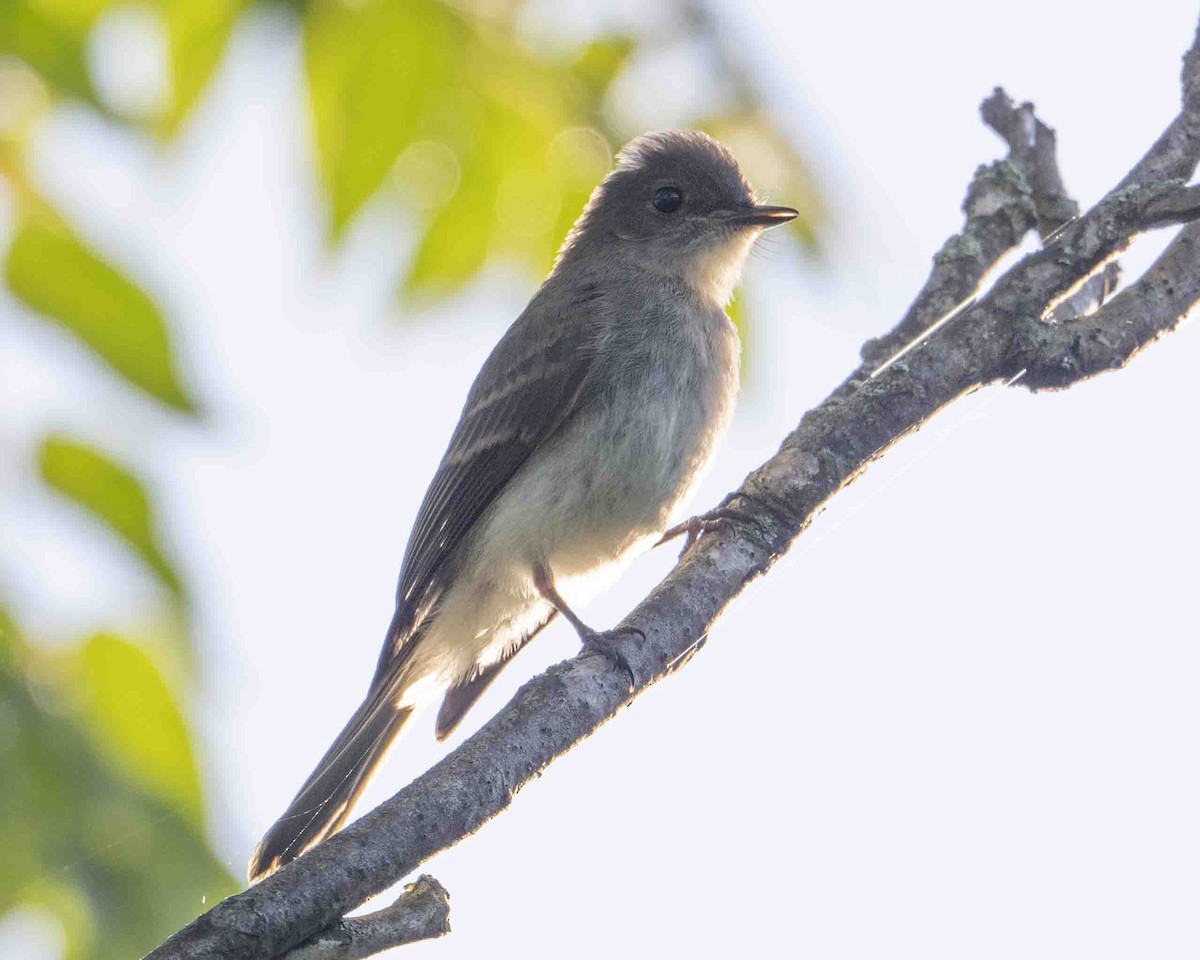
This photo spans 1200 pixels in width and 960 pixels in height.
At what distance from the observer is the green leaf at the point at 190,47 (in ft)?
9.61

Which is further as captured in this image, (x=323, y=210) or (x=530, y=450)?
(x=530, y=450)

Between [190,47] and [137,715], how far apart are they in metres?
1.36

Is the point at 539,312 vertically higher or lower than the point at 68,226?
higher

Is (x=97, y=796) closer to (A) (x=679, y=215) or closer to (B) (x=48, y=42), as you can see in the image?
(B) (x=48, y=42)

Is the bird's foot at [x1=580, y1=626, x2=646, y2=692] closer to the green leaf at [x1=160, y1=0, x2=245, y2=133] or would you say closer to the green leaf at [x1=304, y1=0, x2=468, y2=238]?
the green leaf at [x1=304, y1=0, x2=468, y2=238]

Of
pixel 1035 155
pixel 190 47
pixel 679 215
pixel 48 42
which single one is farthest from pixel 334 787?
pixel 1035 155

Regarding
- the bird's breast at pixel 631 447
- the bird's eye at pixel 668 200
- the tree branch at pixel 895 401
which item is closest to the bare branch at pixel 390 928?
the tree branch at pixel 895 401

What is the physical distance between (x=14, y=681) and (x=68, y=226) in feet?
2.84

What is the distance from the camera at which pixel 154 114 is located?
2969mm

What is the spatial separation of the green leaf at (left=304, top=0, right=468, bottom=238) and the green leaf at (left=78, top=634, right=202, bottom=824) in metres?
1.00

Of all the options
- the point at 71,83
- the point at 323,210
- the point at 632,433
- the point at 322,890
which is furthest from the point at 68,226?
the point at 632,433

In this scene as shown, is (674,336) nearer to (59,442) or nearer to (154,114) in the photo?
(154,114)

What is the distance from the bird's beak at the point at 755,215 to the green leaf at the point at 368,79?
2474 mm

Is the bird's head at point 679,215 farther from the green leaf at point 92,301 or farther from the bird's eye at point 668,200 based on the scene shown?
the green leaf at point 92,301
